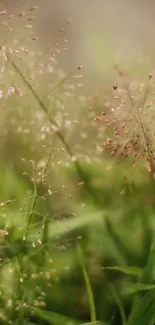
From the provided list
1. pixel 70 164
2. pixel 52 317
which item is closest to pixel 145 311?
pixel 52 317

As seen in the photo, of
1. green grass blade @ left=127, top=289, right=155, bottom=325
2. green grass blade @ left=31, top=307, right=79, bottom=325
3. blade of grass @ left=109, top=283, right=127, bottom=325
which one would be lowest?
green grass blade @ left=31, top=307, right=79, bottom=325

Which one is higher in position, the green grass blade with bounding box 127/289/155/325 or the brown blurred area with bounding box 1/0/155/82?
the brown blurred area with bounding box 1/0/155/82

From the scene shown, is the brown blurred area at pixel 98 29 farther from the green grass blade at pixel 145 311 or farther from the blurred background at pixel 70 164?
the green grass blade at pixel 145 311

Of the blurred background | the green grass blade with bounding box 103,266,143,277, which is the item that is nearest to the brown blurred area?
the blurred background

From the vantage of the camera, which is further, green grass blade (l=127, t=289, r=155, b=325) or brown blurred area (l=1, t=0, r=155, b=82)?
brown blurred area (l=1, t=0, r=155, b=82)

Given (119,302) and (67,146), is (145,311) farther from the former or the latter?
(67,146)

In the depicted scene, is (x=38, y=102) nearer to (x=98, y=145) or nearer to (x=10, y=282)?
(x=98, y=145)

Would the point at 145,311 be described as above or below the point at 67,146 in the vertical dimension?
below

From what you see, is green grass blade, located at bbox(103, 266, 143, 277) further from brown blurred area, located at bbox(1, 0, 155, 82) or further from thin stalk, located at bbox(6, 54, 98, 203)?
brown blurred area, located at bbox(1, 0, 155, 82)

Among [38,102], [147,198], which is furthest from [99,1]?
[147,198]

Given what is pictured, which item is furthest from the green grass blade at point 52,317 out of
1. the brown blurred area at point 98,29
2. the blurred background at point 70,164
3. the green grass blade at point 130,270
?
the brown blurred area at point 98,29

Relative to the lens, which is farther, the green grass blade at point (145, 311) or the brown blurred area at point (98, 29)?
the brown blurred area at point (98, 29)
